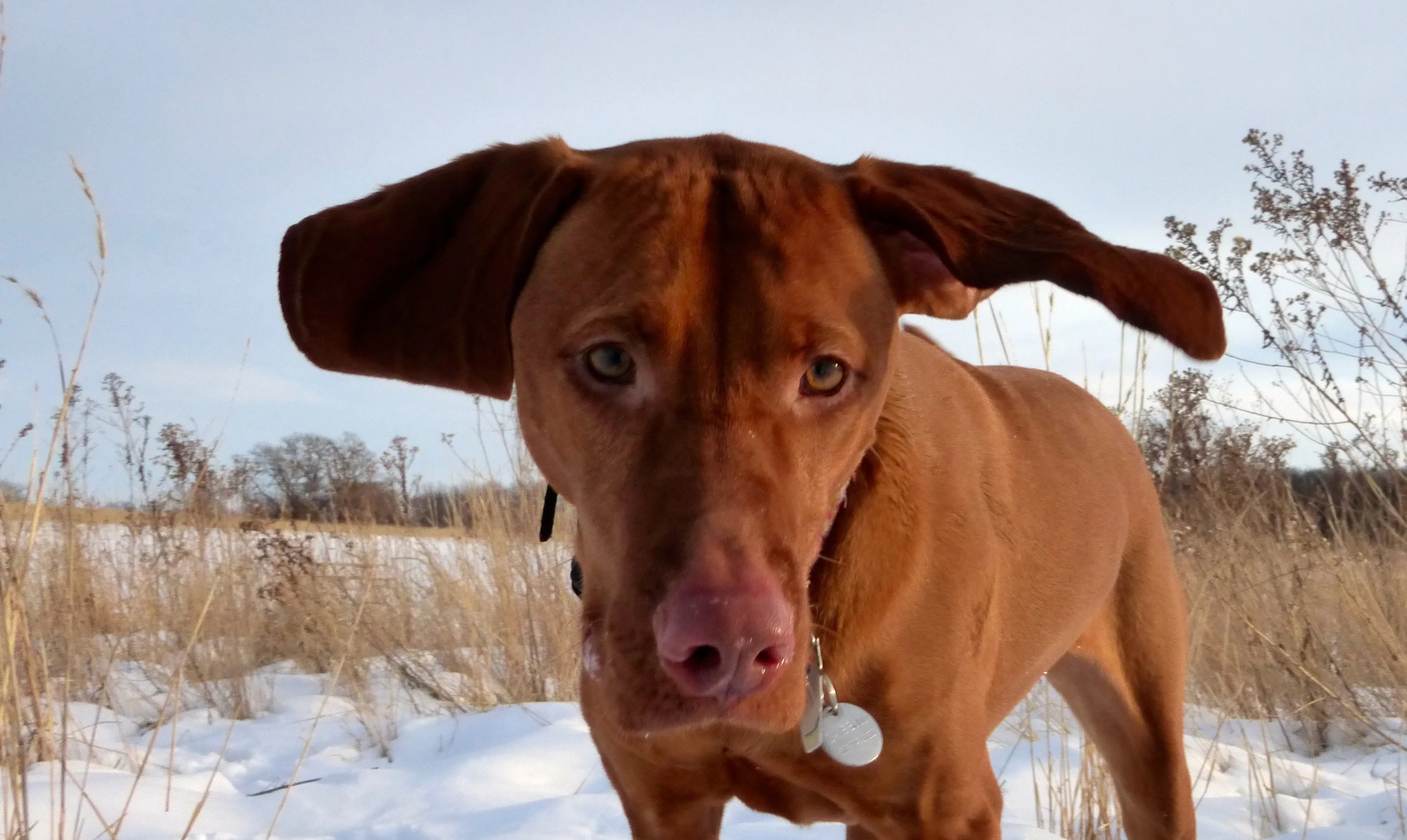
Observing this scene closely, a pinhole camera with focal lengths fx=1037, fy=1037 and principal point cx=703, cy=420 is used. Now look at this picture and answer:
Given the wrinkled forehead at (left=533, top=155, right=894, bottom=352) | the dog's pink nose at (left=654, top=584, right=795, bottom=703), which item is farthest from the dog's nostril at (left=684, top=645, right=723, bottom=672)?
the wrinkled forehead at (left=533, top=155, right=894, bottom=352)

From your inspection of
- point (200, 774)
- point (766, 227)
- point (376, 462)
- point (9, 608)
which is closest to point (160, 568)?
point (376, 462)

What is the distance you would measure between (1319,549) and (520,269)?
483cm

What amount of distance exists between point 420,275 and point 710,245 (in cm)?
55

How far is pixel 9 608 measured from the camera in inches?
97.0

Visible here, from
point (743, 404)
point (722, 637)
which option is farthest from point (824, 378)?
point (722, 637)

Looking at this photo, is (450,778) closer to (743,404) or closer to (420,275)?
(420,275)

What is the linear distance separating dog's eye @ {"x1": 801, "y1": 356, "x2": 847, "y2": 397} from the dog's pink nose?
442 mm

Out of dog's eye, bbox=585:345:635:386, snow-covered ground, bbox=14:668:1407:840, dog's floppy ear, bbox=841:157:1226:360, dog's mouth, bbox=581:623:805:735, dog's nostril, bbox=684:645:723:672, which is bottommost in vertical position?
snow-covered ground, bbox=14:668:1407:840

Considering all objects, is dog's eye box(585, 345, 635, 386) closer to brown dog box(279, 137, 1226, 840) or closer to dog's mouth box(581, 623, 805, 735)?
brown dog box(279, 137, 1226, 840)

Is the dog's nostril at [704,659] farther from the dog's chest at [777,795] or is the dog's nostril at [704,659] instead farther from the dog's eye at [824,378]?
the dog's chest at [777,795]

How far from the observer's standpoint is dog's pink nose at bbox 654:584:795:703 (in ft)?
4.42

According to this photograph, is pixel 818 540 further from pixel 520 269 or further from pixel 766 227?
pixel 520 269

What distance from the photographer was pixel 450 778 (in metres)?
3.92

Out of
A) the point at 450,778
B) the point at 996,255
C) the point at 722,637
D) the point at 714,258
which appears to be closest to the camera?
the point at 722,637
